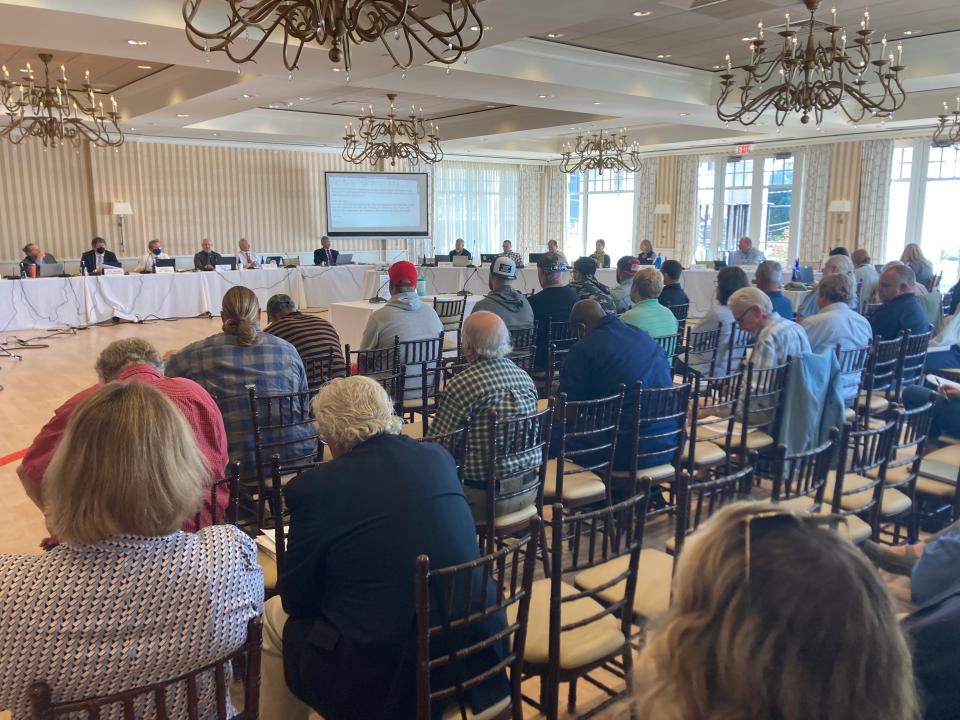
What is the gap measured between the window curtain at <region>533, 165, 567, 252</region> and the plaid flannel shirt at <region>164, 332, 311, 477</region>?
15972 millimetres

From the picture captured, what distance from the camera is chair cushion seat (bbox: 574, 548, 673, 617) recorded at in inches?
94.5

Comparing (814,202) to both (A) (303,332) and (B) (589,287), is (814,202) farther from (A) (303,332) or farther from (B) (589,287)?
(A) (303,332)

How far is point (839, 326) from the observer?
473cm

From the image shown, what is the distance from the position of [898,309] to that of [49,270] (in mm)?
10464

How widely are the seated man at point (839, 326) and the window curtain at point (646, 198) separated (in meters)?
12.4

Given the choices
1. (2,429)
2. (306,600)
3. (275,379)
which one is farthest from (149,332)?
(306,600)

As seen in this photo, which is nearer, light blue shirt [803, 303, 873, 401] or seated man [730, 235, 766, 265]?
light blue shirt [803, 303, 873, 401]

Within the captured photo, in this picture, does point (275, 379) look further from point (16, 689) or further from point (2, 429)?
point (2, 429)

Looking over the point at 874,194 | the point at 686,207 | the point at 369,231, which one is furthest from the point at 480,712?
the point at 686,207

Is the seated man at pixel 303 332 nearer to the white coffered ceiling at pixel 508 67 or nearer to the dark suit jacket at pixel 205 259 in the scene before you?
the white coffered ceiling at pixel 508 67

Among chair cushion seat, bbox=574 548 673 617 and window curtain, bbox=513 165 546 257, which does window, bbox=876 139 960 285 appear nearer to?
window curtain, bbox=513 165 546 257

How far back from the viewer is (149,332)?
1056 centimetres

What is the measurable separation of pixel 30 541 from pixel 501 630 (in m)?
3.07

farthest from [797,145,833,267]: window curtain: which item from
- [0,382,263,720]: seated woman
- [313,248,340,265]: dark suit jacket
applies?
[0,382,263,720]: seated woman
